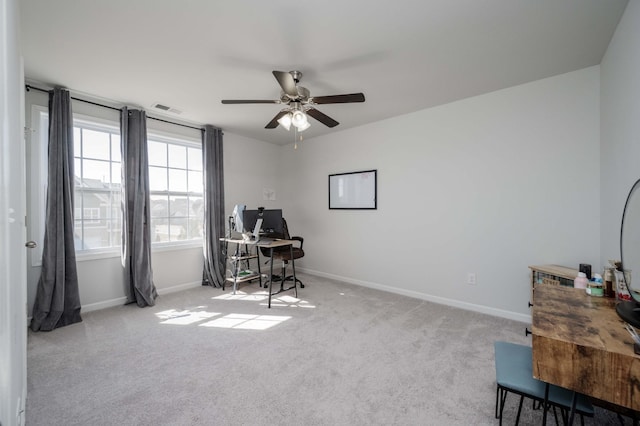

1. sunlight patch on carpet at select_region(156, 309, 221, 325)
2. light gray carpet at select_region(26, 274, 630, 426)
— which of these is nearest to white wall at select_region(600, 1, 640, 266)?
light gray carpet at select_region(26, 274, 630, 426)

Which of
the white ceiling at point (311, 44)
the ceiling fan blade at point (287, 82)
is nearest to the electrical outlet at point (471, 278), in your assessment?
the white ceiling at point (311, 44)

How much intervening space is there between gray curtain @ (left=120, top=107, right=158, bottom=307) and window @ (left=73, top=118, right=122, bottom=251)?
0.18m

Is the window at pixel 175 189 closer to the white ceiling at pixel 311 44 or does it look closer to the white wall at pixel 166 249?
the white wall at pixel 166 249

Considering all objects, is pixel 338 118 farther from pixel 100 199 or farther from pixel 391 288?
pixel 100 199

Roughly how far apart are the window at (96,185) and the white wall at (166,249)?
195 mm

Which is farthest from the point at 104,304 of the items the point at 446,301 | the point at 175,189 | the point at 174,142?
the point at 446,301

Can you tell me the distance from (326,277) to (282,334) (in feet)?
7.08

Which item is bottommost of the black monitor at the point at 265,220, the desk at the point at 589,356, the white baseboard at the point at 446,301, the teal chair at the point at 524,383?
the white baseboard at the point at 446,301

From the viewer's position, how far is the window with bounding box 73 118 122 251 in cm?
317

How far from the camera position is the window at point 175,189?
3.80m

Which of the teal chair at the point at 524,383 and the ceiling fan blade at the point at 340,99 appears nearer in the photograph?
the teal chair at the point at 524,383

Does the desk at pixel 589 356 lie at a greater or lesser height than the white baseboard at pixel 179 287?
greater

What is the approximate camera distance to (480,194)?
3.09 meters

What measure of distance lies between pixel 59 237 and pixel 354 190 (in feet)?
12.1
